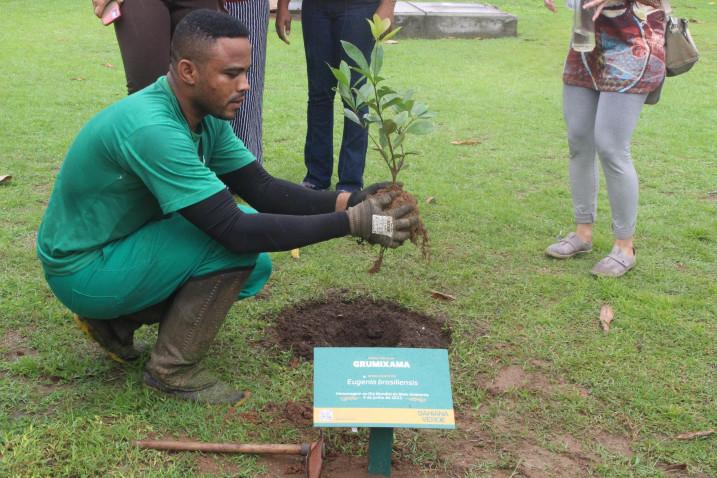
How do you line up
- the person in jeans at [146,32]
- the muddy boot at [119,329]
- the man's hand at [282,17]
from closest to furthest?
the muddy boot at [119,329], the person in jeans at [146,32], the man's hand at [282,17]

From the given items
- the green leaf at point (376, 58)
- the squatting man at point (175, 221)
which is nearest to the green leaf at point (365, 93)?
the green leaf at point (376, 58)

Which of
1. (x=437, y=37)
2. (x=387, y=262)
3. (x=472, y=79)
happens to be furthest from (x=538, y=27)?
(x=387, y=262)

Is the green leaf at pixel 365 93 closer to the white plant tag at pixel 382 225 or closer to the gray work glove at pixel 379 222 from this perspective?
the gray work glove at pixel 379 222

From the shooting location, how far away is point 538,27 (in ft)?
37.2

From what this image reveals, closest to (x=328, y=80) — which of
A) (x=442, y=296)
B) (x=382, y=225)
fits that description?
(x=442, y=296)

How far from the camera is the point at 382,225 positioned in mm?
2707

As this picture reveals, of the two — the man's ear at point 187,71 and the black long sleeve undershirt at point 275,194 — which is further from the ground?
the man's ear at point 187,71

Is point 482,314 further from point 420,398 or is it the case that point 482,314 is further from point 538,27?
point 538,27

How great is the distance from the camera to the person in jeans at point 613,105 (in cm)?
368

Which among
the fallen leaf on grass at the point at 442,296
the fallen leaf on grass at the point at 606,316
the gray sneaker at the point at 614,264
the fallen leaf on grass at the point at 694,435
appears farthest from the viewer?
the gray sneaker at the point at 614,264

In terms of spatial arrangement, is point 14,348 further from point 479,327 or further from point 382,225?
point 479,327

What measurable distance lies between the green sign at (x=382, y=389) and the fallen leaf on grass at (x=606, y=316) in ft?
4.27

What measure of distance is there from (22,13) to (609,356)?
10.5 metres

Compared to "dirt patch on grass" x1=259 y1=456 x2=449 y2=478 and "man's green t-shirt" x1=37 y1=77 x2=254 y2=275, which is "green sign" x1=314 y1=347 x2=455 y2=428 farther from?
"man's green t-shirt" x1=37 y1=77 x2=254 y2=275
